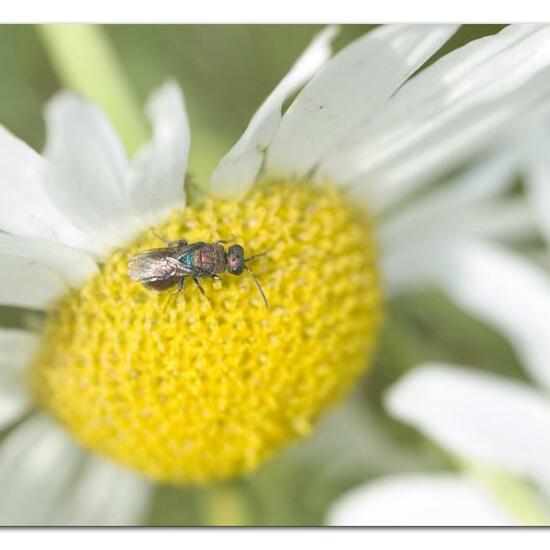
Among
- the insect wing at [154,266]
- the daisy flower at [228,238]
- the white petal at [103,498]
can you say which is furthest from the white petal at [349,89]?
the white petal at [103,498]

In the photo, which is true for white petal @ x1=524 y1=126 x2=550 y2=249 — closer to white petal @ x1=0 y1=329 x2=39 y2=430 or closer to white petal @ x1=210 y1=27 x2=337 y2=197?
white petal @ x1=210 y1=27 x2=337 y2=197

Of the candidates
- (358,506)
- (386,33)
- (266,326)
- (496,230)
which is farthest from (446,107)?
Answer: (358,506)

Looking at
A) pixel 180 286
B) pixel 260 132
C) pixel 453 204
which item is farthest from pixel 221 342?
pixel 453 204

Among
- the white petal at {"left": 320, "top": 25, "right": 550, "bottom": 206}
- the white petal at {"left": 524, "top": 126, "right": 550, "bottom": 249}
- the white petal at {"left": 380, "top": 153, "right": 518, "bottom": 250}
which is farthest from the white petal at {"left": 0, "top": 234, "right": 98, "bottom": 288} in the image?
the white petal at {"left": 524, "top": 126, "right": 550, "bottom": 249}

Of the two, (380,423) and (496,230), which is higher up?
(496,230)

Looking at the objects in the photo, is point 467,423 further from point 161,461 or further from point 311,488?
point 161,461

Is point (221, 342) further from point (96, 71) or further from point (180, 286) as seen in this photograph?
point (96, 71)

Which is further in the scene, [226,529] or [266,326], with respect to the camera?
[226,529]
